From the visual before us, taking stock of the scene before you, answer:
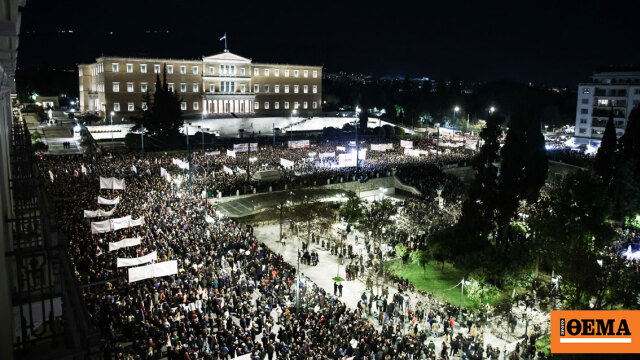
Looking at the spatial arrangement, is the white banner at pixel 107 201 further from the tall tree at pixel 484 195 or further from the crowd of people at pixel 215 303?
the tall tree at pixel 484 195

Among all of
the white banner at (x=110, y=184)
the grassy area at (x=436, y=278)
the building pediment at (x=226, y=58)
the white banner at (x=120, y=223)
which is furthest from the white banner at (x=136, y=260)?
the building pediment at (x=226, y=58)

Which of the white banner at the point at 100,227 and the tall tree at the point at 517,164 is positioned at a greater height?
the tall tree at the point at 517,164

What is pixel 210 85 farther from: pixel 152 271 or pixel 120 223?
pixel 152 271

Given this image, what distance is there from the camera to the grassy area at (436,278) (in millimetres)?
22806

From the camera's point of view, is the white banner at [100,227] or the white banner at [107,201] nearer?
the white banner at [100,227]

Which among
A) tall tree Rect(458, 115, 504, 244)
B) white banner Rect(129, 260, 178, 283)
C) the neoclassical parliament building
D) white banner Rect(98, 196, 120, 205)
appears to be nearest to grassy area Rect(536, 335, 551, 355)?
tall tree Rect(458, 115, 504, 244)

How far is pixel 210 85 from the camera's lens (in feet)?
248

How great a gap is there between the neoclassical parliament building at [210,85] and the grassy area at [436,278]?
4839cm

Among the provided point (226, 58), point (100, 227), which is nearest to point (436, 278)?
point (100, 227)

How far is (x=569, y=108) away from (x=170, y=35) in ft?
258

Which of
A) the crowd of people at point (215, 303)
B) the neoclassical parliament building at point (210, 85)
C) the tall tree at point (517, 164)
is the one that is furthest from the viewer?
the neoclassical parliament building at point (210, 85)

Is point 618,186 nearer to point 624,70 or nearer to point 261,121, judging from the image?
point 624,70

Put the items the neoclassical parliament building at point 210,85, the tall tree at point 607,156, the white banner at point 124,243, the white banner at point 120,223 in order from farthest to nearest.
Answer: the neoclassical parliament building at point 210,85 → the tall tree at point 607,156 → the white banner at point 120,223 → the white banner at point 124,243

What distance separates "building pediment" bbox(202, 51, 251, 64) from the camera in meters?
74.3
